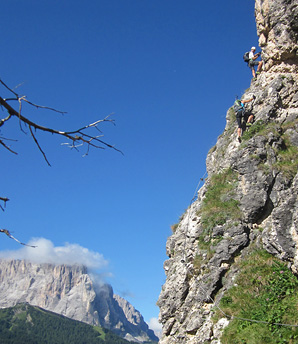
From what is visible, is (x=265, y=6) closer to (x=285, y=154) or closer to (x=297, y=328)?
(x=285, y=154)

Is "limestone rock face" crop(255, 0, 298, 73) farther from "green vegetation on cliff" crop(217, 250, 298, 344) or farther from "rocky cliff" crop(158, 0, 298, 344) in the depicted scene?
"green vegetation on cliff" crop(217, 250, 298, 344)

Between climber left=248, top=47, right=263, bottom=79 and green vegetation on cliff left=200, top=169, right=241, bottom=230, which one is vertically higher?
climber left=248, top=47, right=263, bottom=79

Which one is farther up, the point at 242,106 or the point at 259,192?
the point at 242,106

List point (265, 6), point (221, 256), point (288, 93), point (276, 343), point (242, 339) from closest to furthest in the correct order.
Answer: point (276, 343)
point (242, 339)
point (221, 256)
point (288, 93)
point (265, 6)

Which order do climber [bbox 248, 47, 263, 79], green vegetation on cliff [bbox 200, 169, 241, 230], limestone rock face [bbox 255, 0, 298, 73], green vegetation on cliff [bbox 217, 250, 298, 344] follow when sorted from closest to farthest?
green vegetation on cliff [bbox 217, 250, 298, 344], green vegetation on cliff [bbox 200, 169, 241, 230], limestone rock face [bbox 255, 0, 298, 73], climber [bbox 248, 47, 263, 79]

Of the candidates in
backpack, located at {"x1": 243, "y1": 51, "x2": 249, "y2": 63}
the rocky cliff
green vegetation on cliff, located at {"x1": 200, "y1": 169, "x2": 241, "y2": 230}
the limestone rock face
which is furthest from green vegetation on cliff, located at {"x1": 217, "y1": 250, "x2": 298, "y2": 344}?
backpack, located at {"x1": 243, "y1": 51, "x2": 249, "y2": 63}

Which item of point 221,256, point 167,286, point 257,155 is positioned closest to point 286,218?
point 221,256

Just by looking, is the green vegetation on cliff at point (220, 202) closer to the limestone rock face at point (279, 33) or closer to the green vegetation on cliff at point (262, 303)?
the green vegetation on cliff at point (262, 303)

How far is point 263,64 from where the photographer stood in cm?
2186

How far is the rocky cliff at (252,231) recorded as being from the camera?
1206 cm

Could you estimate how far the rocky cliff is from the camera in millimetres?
12062

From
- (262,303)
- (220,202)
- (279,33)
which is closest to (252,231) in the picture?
(220,202)

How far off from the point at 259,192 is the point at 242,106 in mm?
6036

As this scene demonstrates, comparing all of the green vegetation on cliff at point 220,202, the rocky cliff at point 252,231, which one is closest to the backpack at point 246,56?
the rocky cliff at point 252,231
